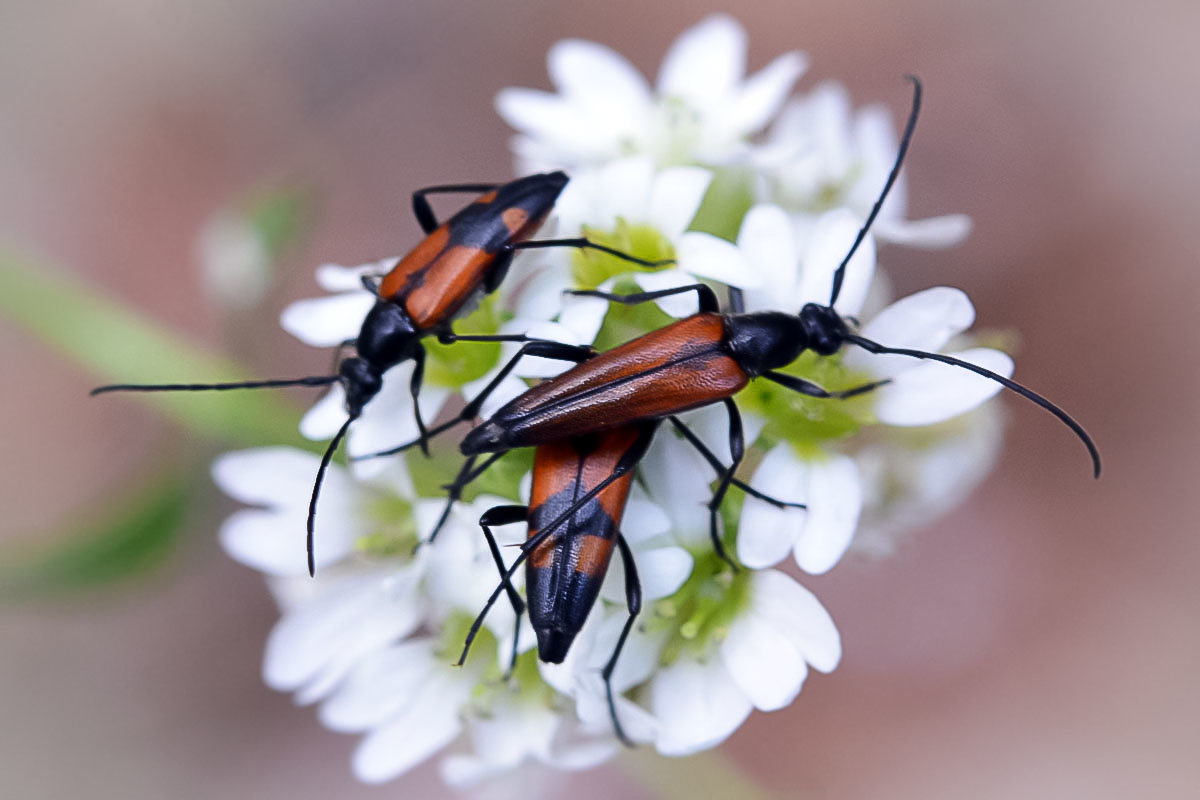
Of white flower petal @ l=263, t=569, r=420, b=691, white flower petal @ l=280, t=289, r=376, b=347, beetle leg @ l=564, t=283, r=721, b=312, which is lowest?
white flower petal @ l=263, t=569, r=420, b=691

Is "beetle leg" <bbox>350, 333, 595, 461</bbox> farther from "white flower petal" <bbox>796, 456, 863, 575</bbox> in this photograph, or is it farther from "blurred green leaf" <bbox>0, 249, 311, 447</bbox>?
"blurred green leaf" <bbox>0, 249, 311, 447</bbox>

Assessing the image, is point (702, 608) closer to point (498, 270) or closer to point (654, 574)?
point (654, 574)

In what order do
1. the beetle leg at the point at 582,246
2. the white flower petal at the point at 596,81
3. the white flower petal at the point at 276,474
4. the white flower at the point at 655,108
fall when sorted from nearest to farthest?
the beetle leg at the point at 582,246
the white flower petal at the point at 276,474
the white flower at the point at 655,108
the white flower petal at the point at 596,81

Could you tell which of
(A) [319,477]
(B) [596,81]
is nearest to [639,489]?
(A) [319,477]

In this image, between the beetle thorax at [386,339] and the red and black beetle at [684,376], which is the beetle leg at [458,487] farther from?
the beetle thorax at [386,339]

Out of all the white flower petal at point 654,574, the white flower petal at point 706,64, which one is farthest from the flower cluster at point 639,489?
the white flower petal at point 706,64

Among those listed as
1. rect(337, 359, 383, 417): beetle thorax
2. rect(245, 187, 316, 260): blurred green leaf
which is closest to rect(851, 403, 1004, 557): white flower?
→ rect(337, 359, 383, 417): beetle thorax
